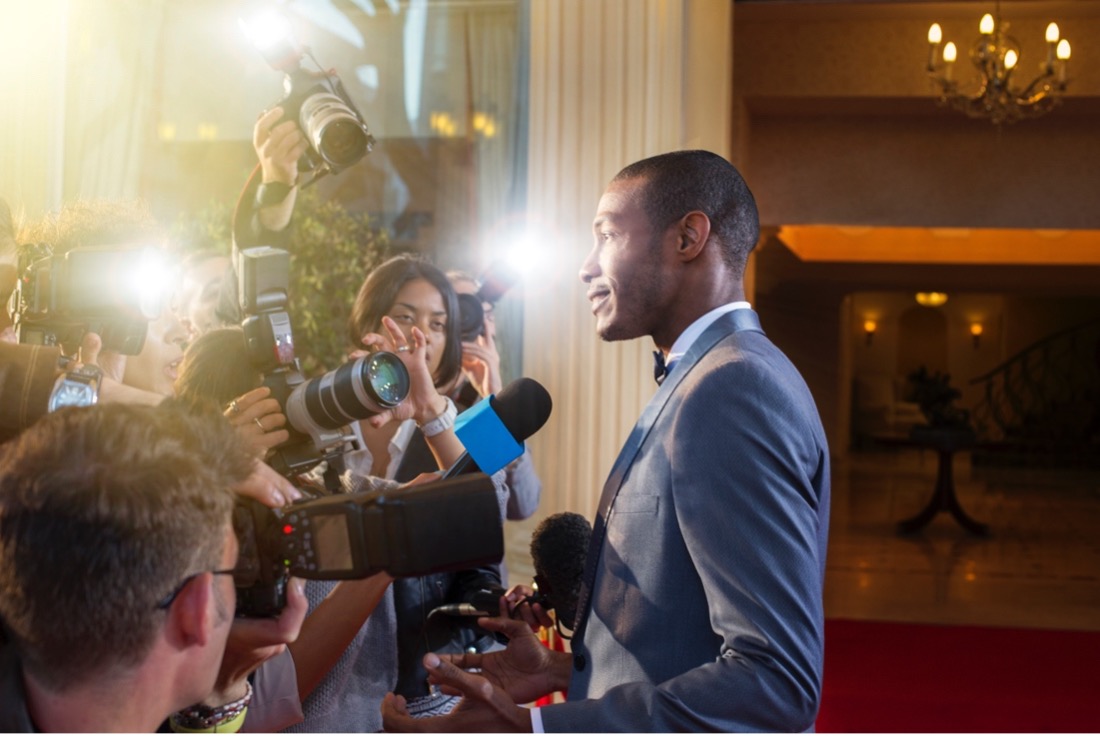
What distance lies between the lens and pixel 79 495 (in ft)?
3.03

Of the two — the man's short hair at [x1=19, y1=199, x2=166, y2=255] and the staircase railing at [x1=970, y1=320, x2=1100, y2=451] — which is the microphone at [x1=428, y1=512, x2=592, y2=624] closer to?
the man's short hair at [x1=19, y1=199, x2=166, y2=255]

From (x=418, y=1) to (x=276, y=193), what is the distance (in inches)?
145

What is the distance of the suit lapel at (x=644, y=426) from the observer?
1471 millimetres

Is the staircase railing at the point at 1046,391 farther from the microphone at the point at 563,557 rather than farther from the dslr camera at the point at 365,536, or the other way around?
the dslr camera at the point at 365,536

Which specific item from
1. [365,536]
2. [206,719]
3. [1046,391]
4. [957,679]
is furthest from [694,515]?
[1046,391]

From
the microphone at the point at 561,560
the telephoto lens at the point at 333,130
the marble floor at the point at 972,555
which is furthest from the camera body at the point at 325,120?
the marble floor at the point at 972,555

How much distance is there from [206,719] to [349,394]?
43 cm

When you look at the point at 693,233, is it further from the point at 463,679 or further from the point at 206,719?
the point at 206,719

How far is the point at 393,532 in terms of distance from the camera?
1034 mm

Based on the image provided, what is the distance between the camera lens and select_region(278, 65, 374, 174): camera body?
1944 mm

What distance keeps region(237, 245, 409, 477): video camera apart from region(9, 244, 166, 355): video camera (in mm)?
139

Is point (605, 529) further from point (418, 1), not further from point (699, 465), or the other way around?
point (418, 1)

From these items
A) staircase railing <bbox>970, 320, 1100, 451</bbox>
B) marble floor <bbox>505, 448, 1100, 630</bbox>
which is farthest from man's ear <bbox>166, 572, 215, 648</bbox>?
staircase railing <bbox>970, 320, 1100, 451</bbox>

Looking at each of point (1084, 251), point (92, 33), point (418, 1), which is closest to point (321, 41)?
point (418, 1)
